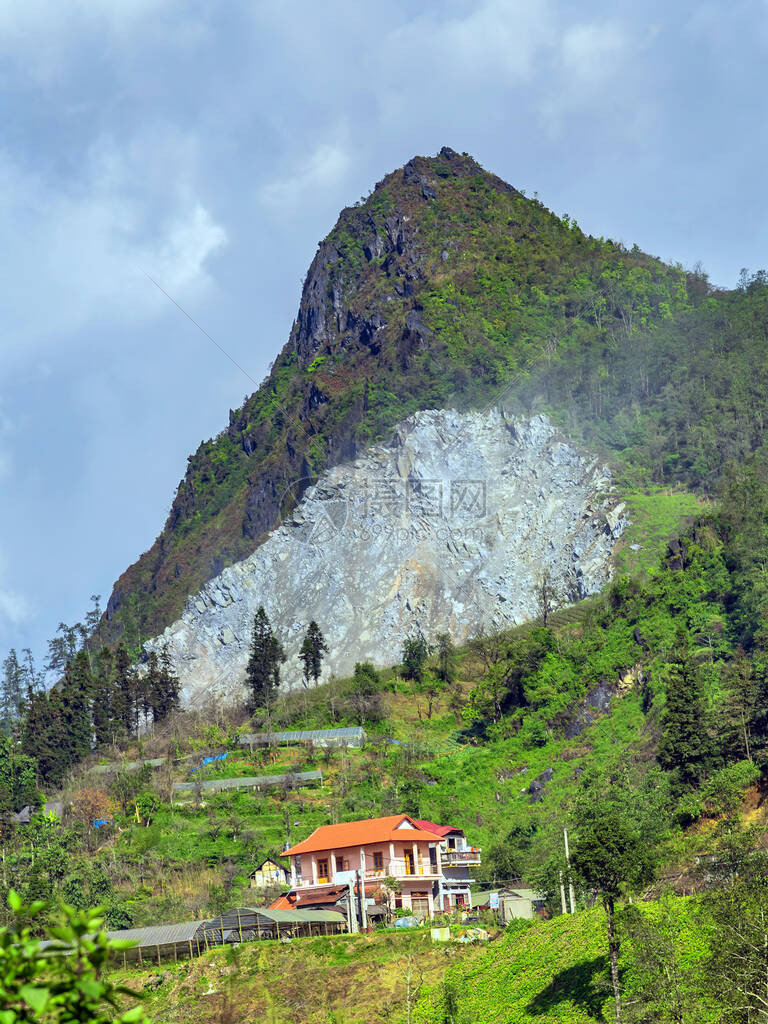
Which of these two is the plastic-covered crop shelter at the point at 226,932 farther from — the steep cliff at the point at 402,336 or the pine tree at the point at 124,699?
the steep cliff at the point at 402,336

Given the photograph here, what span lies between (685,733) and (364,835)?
17.1 meters

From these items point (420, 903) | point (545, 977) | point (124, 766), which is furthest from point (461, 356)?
point (545, 977)

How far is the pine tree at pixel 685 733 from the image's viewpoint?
5534 cm

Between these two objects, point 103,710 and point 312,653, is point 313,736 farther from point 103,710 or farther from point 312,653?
point 103,710

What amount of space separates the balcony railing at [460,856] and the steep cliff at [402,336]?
6662 centimetres

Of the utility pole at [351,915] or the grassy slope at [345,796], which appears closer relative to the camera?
the utility pole at [351,915]

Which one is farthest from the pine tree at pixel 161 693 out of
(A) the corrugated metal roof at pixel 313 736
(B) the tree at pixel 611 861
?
(B) the tree at pixel 611 861

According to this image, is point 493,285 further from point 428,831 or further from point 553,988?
point 553,988

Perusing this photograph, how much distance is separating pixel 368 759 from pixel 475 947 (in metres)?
35.2

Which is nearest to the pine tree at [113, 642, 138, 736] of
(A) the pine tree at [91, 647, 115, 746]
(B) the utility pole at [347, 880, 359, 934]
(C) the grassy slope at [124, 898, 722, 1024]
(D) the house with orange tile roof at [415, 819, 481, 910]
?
(A) the pine tree at [91, 647, 115, 746]

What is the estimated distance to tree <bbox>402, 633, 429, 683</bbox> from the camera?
94250 millimetres

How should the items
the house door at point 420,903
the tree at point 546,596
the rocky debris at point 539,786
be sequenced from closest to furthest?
the house door at point 420,903 → the rocky debris at point 539,786 → the tree at point 546,596

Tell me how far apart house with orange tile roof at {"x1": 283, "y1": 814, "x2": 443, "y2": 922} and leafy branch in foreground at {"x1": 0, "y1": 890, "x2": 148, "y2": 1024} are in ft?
164

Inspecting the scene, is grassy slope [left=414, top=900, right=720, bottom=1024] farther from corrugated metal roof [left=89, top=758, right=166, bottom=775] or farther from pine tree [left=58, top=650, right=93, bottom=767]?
pine tree [left=58, top=650, right=93, bottom=767]
